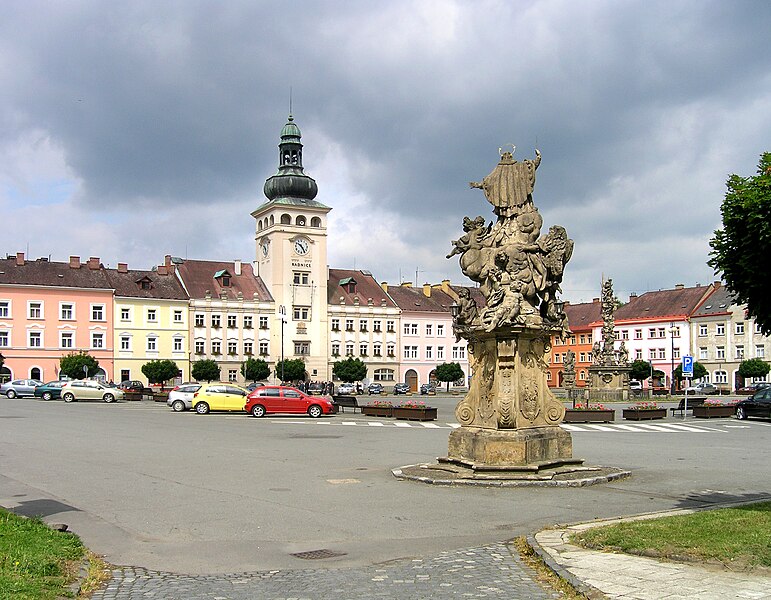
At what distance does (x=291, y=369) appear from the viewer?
8175cm

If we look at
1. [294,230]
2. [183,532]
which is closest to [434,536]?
[183,532]

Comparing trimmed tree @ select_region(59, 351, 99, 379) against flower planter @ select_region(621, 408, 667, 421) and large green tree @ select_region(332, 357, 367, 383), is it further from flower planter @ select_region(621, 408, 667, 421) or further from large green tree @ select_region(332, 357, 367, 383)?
flower planter @ select_region(621, 408, 667, 421)

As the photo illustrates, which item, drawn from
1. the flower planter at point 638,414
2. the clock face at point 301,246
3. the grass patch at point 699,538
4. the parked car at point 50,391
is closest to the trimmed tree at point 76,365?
the parked car at point 50,391

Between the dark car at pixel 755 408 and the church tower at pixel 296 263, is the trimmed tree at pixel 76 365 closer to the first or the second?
the church tower at pixel 296 263

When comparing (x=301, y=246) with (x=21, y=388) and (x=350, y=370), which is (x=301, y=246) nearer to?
(x=350, y=370)

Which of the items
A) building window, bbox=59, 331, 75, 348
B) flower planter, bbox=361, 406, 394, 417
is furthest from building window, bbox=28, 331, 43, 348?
flower planter, bbox=361, 406, 394, 417

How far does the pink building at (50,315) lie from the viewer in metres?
74.7

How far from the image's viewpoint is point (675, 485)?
13.8 meters

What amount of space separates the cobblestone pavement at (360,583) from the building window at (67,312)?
73.4 metres

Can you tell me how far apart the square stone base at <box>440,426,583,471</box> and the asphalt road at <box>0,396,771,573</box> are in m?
0.87

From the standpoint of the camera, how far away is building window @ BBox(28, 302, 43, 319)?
7556cm

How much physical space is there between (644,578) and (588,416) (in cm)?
2594

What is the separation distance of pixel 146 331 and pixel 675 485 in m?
72.4

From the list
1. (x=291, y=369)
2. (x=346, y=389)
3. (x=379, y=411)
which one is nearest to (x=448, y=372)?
(x=346, y=389)
